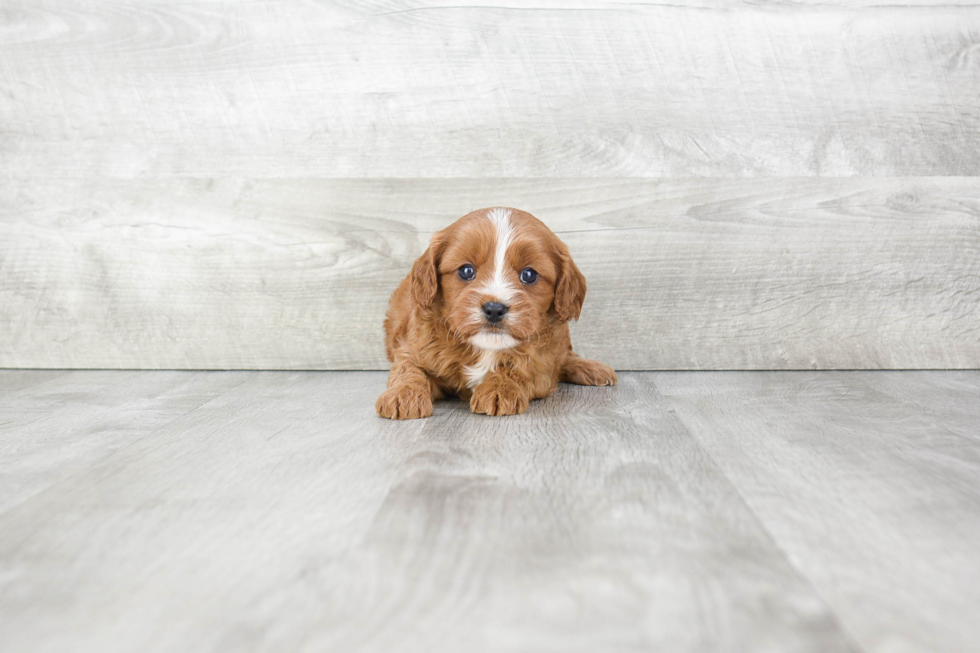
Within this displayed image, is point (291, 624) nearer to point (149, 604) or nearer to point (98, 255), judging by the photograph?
point (149, 604)

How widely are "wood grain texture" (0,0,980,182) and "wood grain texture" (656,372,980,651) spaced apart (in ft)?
3.05

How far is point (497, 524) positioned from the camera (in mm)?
1189

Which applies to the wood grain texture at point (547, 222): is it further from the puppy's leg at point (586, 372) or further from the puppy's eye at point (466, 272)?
the puppy's eye at point (466, 272)

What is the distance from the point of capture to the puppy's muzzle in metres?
1.93

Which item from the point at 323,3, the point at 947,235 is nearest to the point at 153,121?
the point at 323,3

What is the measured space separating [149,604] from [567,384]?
69.2 inches

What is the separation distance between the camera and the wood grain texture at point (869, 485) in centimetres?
93

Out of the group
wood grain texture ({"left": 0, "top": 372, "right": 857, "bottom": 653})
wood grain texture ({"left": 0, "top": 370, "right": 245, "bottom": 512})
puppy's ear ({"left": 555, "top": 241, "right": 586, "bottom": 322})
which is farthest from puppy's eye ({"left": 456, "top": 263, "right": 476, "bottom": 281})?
wood grain texture ({"left": 0, "top": 370, "right": 245, "bottom": 512})

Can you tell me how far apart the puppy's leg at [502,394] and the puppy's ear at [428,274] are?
0.96ft

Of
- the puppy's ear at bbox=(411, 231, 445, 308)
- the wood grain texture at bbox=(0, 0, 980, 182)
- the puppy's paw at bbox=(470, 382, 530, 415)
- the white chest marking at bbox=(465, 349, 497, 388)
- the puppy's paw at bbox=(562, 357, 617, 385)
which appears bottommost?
the puppy's paw at bbox=(562, 357, 617, 385)

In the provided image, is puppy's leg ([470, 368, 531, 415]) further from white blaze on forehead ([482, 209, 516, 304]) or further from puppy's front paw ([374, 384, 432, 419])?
white blaze on forehead ([482, 209, 516, 304])

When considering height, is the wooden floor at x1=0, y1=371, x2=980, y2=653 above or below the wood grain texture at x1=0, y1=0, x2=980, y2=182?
below

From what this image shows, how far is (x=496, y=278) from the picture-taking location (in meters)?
1.99

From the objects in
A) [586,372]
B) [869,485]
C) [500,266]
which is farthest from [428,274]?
[869,485]
